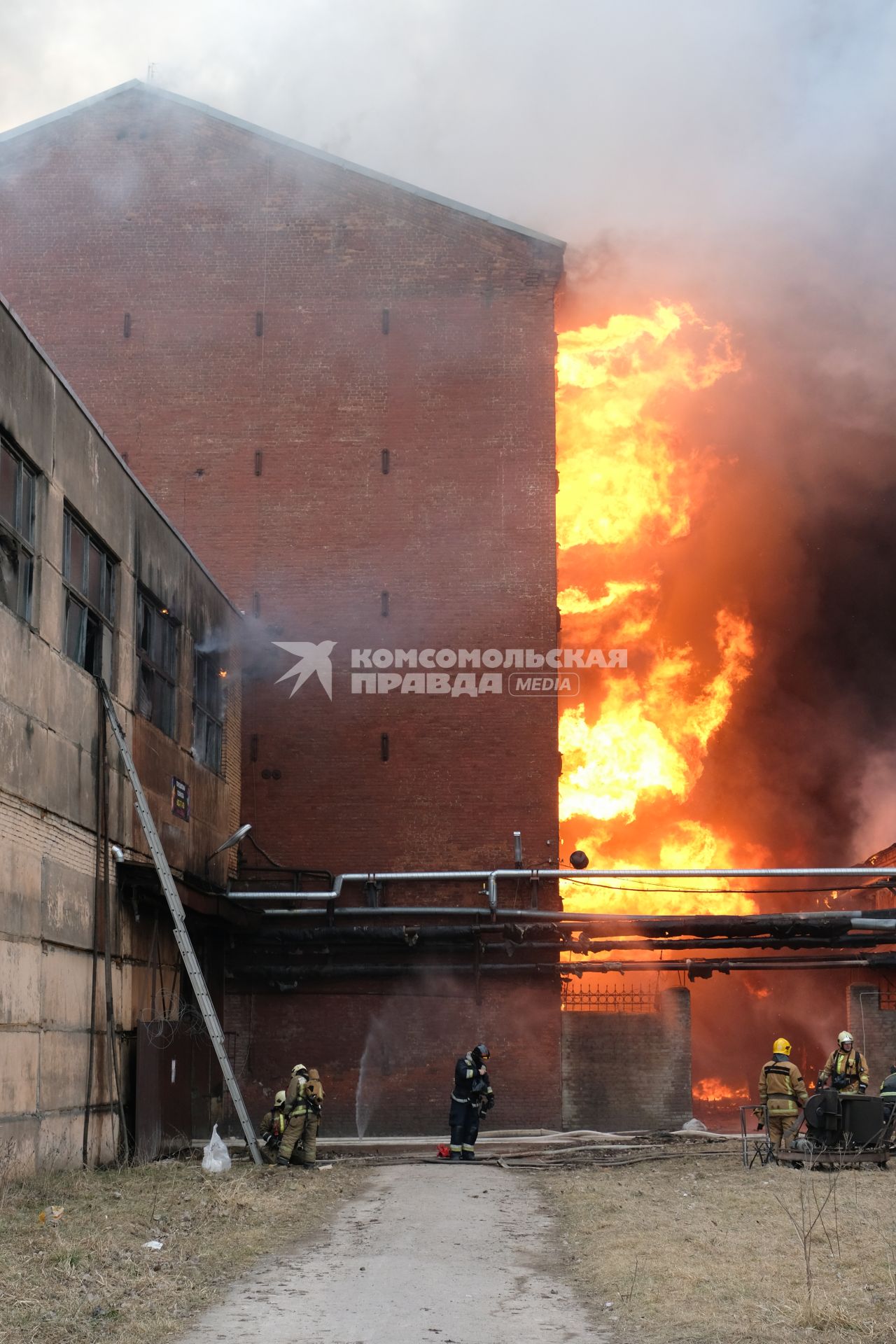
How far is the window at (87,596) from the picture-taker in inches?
625

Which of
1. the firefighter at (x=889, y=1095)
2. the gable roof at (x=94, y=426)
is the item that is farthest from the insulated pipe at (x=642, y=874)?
the firefighter at (x=889, y=1095)

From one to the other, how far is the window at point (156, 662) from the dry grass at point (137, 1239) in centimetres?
612

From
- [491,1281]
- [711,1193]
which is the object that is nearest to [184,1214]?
[491,1281]

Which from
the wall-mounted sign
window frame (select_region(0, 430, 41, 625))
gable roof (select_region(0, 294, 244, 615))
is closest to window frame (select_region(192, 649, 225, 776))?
the wall-mounted sign

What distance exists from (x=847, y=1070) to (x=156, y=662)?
10060 mm

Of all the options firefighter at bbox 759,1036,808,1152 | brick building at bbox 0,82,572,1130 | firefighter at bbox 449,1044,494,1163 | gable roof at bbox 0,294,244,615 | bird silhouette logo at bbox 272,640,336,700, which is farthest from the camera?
bird silhouette logo at bbox 272,640,336,700

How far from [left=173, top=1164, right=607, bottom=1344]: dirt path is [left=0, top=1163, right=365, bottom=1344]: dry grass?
0.22m

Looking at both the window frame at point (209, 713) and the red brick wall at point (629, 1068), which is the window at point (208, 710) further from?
the red brick wall at point (629, 1068)

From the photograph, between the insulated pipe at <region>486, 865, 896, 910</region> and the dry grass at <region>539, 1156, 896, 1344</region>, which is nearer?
the dry grass at <region>539, 1156, 896, 1344</region>

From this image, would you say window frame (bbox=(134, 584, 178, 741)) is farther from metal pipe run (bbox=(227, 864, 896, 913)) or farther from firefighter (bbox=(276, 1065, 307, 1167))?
firefighter (bbox=(276, 1065, 307, 1167))

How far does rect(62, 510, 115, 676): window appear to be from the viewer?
15875 mm

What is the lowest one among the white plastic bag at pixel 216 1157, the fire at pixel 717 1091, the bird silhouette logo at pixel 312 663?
the fire at pixel 717 1091

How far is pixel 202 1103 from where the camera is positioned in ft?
67.1

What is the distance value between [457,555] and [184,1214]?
47.8ft
